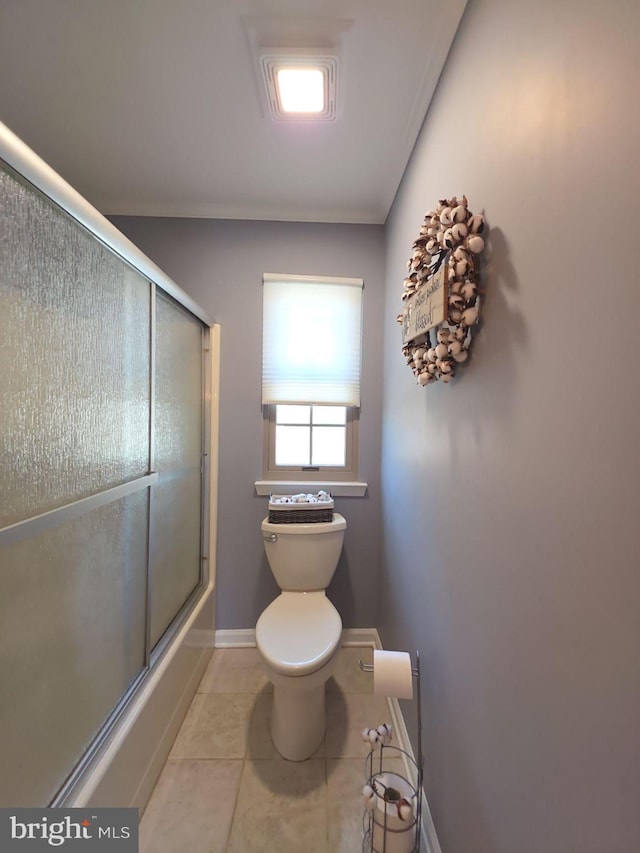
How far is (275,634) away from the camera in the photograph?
1310mm

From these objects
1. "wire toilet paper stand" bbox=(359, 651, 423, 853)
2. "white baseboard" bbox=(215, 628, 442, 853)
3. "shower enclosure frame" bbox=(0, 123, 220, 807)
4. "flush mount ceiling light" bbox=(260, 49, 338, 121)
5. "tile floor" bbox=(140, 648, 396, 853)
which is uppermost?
"flush mount ceiling light" bbox=(260, 49, 338, 121)

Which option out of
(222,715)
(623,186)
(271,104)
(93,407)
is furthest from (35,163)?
(222,715)

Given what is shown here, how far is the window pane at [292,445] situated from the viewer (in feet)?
6.42

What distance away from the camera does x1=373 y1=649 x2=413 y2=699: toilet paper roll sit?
978 mm

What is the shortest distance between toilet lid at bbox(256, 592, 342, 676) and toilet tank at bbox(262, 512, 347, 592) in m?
0.06

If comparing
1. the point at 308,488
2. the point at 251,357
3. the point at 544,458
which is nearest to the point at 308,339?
the point at 251,357

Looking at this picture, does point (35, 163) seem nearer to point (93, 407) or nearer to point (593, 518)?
point (93, 407)

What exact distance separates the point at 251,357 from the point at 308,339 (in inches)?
13.0

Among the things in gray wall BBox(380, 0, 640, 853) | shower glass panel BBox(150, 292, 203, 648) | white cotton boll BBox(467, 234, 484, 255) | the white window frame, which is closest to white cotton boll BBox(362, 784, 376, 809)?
gray wall BBox(380, 0, 640, 853)

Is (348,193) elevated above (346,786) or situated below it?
above

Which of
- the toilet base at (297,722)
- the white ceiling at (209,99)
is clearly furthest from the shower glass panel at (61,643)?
the white ceiling at (209,99)

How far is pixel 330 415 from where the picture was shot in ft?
6.45

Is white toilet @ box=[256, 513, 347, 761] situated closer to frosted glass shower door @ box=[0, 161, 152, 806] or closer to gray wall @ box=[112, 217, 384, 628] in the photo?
gray wall @ box=[112, 217, 384, 628]

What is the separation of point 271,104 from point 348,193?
56 cm
